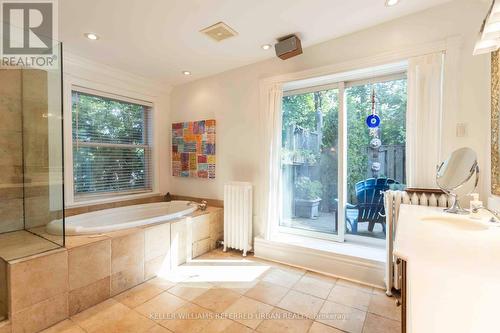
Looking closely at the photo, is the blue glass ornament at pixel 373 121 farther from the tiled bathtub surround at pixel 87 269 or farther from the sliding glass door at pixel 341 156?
the tiled bathtub surround at pixel 87 269

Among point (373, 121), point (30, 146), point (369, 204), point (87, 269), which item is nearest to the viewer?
point (87, 269)

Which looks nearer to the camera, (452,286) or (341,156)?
(452,286)

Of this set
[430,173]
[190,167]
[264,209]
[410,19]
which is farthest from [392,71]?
[190,167]

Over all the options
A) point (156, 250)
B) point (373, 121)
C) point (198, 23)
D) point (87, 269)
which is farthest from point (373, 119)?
point (87, 269)

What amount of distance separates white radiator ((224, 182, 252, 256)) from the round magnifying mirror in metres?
1.87

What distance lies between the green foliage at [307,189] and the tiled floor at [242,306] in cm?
90

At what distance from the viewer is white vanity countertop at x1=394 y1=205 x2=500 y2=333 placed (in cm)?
60

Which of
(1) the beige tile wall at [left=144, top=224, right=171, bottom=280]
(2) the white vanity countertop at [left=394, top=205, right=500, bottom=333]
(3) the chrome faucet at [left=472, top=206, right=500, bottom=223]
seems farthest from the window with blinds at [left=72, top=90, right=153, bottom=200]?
(3) the chrome faucet at [left=472, top=206, right=500, bottom=223]

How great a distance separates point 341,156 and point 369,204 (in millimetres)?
621

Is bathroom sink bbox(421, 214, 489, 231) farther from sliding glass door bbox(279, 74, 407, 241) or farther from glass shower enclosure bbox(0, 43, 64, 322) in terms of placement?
glass shower enclosure bbox(0, 43, 64, 322)

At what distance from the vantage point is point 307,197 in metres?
2.94

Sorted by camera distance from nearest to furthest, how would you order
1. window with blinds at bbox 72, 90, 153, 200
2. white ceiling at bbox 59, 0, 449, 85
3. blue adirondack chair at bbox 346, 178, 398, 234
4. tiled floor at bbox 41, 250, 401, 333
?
1. tiled floor at bbox 41, 250, 401, 333
2. white ceiling at bbox 59, 0, 449, 85
3. blue adirondack chair at bbox 346, 178, 398, 234
4. window with blinds at bbox 72, 90, 153, 200

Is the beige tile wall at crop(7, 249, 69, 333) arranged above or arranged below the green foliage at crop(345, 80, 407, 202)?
below

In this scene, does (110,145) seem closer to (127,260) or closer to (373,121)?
(127,260)
